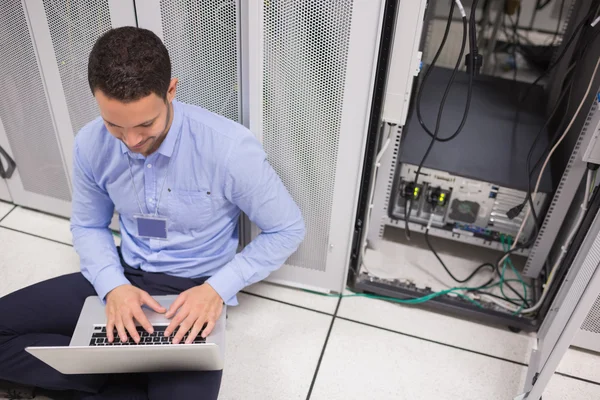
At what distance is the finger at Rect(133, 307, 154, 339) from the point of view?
140 cm

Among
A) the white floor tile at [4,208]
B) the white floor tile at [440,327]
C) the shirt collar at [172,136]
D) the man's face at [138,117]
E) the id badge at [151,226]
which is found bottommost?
the white floor tile at [440,327]

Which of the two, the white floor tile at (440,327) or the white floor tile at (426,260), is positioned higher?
the white floor tile at (426,260)

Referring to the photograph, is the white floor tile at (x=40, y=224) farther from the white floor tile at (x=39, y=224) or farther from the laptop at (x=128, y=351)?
the laptop at (x=128, y=351)

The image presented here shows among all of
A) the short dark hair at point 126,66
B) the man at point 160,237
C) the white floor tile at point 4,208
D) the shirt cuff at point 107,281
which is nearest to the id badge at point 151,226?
the man at point 160,237

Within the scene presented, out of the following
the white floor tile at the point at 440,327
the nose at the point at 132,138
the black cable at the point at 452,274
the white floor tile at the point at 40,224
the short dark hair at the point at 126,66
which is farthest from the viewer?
the white floor tile at the point at 40,224

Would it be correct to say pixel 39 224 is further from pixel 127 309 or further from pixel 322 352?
pixel 322 352

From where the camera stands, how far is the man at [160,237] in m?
1.41

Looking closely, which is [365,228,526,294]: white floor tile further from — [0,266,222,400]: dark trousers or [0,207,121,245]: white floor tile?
[0,207,121,245]: white floor tile

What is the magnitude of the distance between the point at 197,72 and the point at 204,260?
0.57 m

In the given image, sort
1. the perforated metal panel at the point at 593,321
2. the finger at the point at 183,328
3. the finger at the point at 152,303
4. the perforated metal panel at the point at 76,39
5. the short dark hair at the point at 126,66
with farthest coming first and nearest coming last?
the perforated metal panel at the point at 593,321 → the perforated metal panel at the point at 76,39 → the finger at the point at 152,303 → the finger at the point at 183,328 → the short dark hair at the point at 126,66

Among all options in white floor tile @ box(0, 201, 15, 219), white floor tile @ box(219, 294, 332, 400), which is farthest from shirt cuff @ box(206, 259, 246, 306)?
white floor tile @ box(0, 201, 15, 219)

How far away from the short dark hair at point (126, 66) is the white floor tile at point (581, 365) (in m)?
1.61

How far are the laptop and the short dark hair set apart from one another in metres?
0.58

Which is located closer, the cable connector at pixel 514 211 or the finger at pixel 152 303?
the finger at pixel 152 303
